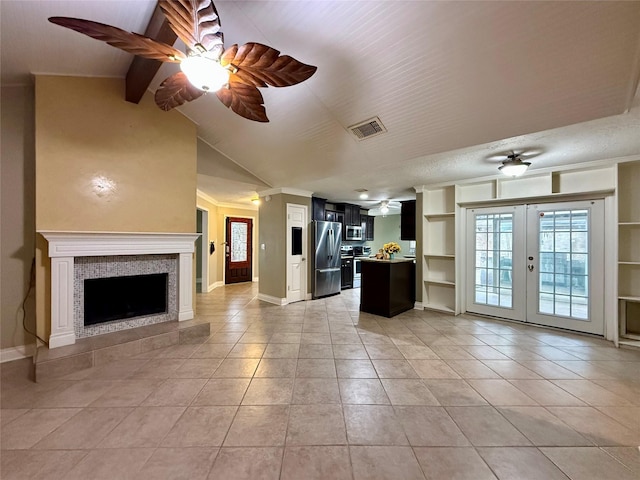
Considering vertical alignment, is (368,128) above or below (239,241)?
above

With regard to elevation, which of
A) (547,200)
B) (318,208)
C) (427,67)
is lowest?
(547,200)

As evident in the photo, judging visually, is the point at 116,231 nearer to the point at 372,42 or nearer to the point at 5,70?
the point at 5,70

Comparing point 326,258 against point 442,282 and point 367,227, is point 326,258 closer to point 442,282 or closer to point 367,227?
point 442,282

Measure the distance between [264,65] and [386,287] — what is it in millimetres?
3614

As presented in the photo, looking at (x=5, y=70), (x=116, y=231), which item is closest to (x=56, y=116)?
(x=5, y=70)

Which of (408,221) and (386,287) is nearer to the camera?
(386,287)

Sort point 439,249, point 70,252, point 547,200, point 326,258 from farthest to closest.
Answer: point 326,258 → point 439,249 → point 547,200 → point 70,252

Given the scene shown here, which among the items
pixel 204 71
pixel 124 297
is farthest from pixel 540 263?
pixel 124 297

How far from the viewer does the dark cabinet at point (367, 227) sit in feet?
24.6

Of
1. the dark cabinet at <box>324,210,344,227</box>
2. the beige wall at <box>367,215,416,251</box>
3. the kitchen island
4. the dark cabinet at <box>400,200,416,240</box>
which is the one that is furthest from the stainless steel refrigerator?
the beige wall at <box>367,215,416,251</box>

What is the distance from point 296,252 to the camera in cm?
531

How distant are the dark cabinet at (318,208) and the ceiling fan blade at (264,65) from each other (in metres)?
3.94

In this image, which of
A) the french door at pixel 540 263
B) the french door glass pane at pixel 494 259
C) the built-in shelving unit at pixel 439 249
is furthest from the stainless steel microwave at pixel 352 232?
the french door glass pane at pixel 494 259

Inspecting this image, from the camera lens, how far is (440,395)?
6.81 feet
